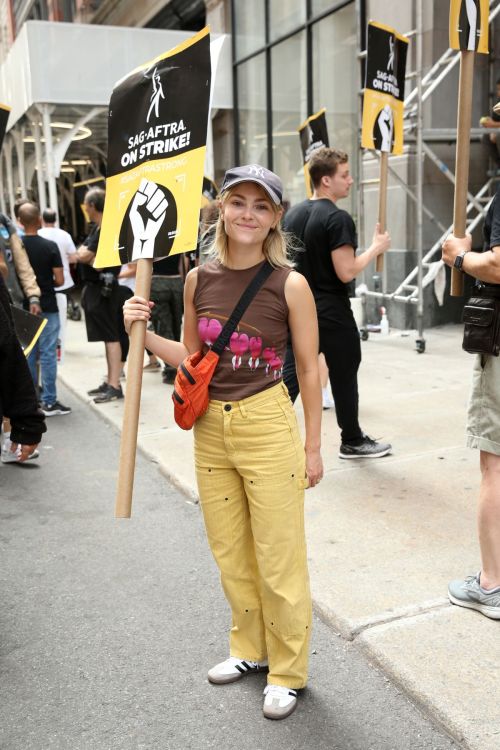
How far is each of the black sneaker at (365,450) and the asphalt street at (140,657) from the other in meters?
1.21

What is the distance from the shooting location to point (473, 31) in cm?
329

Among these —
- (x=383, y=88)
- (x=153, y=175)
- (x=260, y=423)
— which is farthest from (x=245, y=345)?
(x=383, y=88)

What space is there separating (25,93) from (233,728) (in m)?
13.4

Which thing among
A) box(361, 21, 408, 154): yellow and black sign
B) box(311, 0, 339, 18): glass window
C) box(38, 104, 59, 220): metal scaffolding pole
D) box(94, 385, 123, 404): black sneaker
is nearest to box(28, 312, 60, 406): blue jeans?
box(94, 385, 123, 404): black sneaker

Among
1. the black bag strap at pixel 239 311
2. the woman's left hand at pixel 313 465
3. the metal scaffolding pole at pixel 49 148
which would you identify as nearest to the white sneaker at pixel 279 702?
the woman's left hand at pixel 313 465

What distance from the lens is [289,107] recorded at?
14.4m

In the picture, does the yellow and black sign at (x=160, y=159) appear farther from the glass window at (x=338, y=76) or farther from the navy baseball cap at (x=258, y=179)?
the glass window at (x=338, y=76)

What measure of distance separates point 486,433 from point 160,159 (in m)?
1.67

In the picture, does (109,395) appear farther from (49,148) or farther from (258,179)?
(49,148)

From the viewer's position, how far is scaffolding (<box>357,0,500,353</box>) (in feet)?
30.6

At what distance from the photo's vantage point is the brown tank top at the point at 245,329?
2.64 meters

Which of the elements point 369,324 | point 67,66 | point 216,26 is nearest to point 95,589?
point 369,324

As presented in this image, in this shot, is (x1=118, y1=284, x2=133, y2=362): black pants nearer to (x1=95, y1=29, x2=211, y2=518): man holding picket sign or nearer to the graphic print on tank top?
(x1=95, y1=29, x2=211, y2=518): man holding picket sign

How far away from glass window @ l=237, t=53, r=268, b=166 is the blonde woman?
13194 millimetres
